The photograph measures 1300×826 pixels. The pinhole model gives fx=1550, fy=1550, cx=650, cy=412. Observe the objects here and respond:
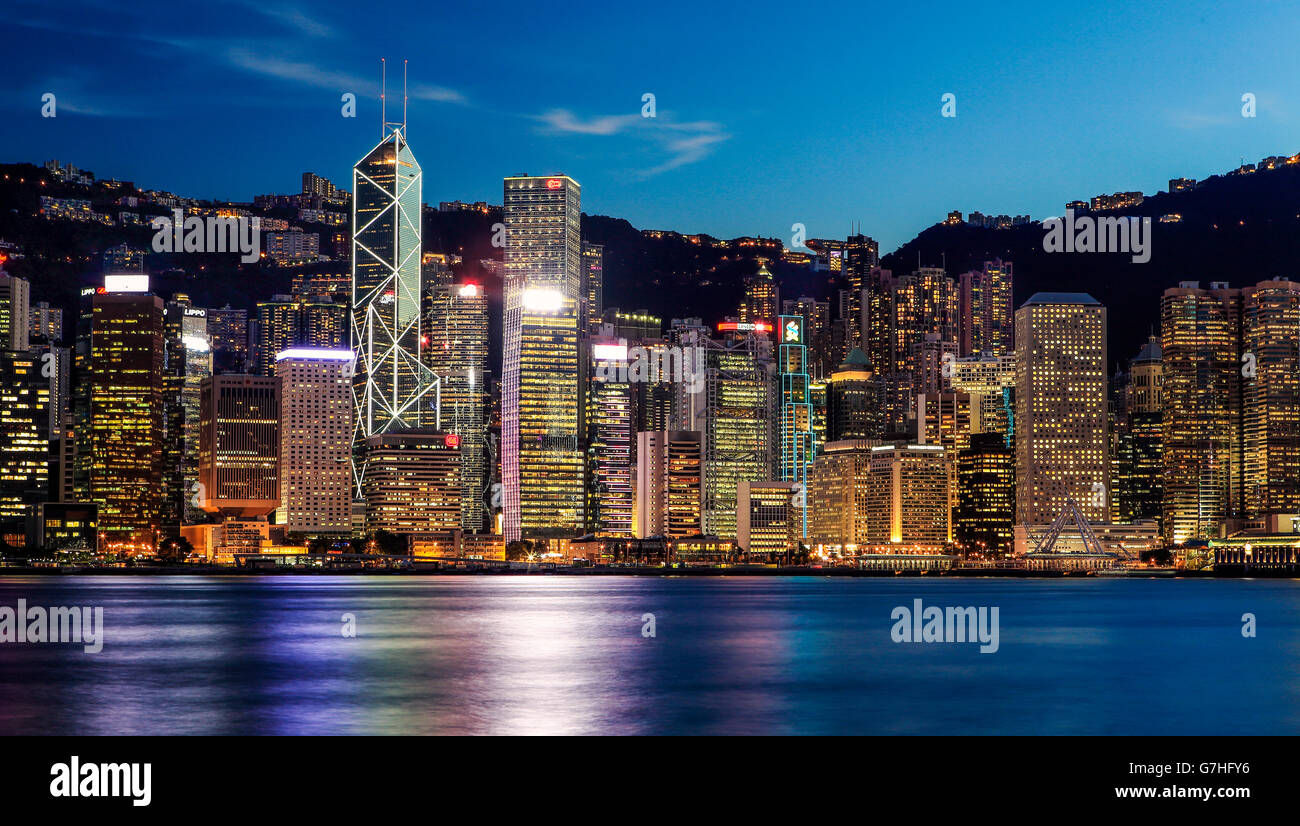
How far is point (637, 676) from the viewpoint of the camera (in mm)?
68875

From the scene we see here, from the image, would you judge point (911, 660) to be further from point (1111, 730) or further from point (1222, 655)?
point (1111, 730)

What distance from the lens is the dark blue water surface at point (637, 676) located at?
172 feet

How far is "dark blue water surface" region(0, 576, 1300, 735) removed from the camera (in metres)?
52.5
